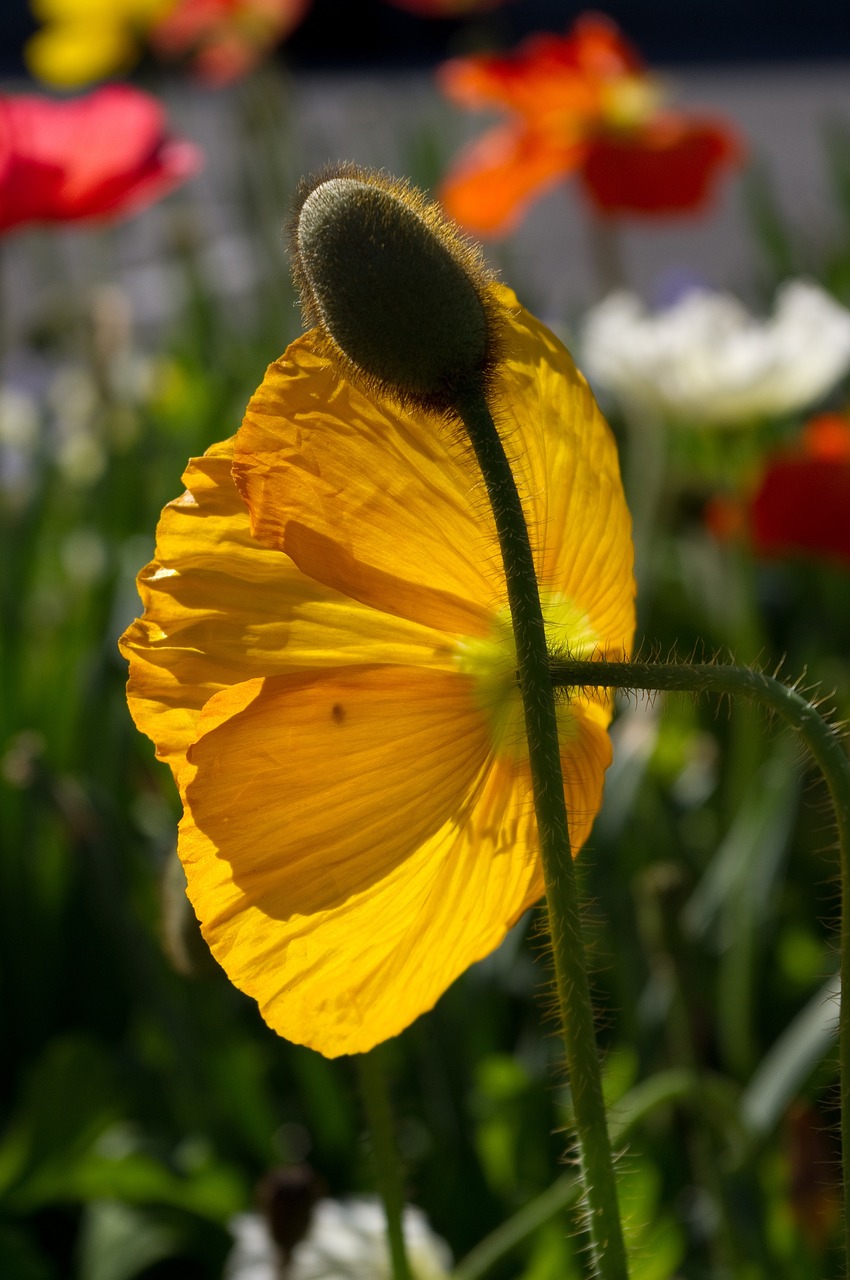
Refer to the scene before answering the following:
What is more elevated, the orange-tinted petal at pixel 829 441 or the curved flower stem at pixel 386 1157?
the curved flower stem at pixel 386 1157

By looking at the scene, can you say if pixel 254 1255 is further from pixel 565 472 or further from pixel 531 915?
pixel 565 472

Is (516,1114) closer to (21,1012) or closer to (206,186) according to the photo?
(21,1012)

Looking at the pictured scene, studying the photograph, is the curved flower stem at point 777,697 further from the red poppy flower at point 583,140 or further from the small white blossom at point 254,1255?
the red poppy flower at point 583,140

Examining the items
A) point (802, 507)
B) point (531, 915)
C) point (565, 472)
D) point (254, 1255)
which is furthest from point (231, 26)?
point (565, 472)

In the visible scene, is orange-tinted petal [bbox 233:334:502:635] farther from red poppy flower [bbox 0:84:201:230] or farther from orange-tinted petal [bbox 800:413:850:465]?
orange-tinted petal [bbox 800:413:850:465]

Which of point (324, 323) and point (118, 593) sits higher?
point (324, 323)

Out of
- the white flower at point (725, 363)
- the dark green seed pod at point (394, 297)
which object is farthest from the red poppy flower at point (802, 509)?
the dark green seed pod at point (394, 297)

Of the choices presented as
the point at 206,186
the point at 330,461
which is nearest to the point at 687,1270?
the point at 330,461
